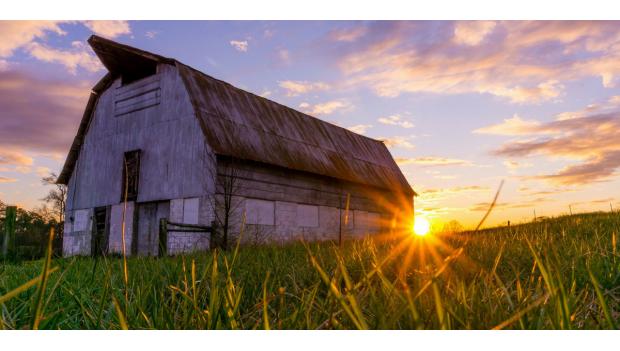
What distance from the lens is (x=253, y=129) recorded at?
51.2 ft

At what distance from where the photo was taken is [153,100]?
15.7 meters

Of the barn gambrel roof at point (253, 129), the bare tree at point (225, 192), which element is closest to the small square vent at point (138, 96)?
the barn gambrel roof at point (253, 129)

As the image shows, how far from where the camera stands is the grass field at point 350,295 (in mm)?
1504

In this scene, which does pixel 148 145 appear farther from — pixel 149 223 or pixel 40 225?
pixel 40 225

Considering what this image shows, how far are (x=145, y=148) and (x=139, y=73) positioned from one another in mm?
2696

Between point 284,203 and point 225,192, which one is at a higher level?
point 225,192

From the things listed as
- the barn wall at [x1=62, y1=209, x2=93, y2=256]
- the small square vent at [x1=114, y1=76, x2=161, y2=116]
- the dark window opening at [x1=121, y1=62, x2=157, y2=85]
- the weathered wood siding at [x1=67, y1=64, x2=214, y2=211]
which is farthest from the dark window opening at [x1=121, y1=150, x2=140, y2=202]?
the barn wall at [x1=62, y1=209, x2=93, y2=256]

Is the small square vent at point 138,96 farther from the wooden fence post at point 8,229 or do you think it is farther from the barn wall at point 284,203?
the wooden fence post at point 8,229

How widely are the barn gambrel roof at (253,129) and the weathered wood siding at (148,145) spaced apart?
0.42 metres

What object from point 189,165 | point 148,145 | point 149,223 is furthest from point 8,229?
point 148,145

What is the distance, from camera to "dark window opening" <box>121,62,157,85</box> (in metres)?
16.0

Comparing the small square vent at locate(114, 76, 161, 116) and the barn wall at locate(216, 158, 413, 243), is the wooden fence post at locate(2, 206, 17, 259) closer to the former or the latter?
the barn wall at locate(216, 158, 413, 243)

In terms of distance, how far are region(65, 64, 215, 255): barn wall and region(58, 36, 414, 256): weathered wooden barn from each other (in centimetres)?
3

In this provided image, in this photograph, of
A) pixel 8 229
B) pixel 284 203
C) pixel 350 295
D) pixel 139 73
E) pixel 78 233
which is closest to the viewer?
pixel 350 295
